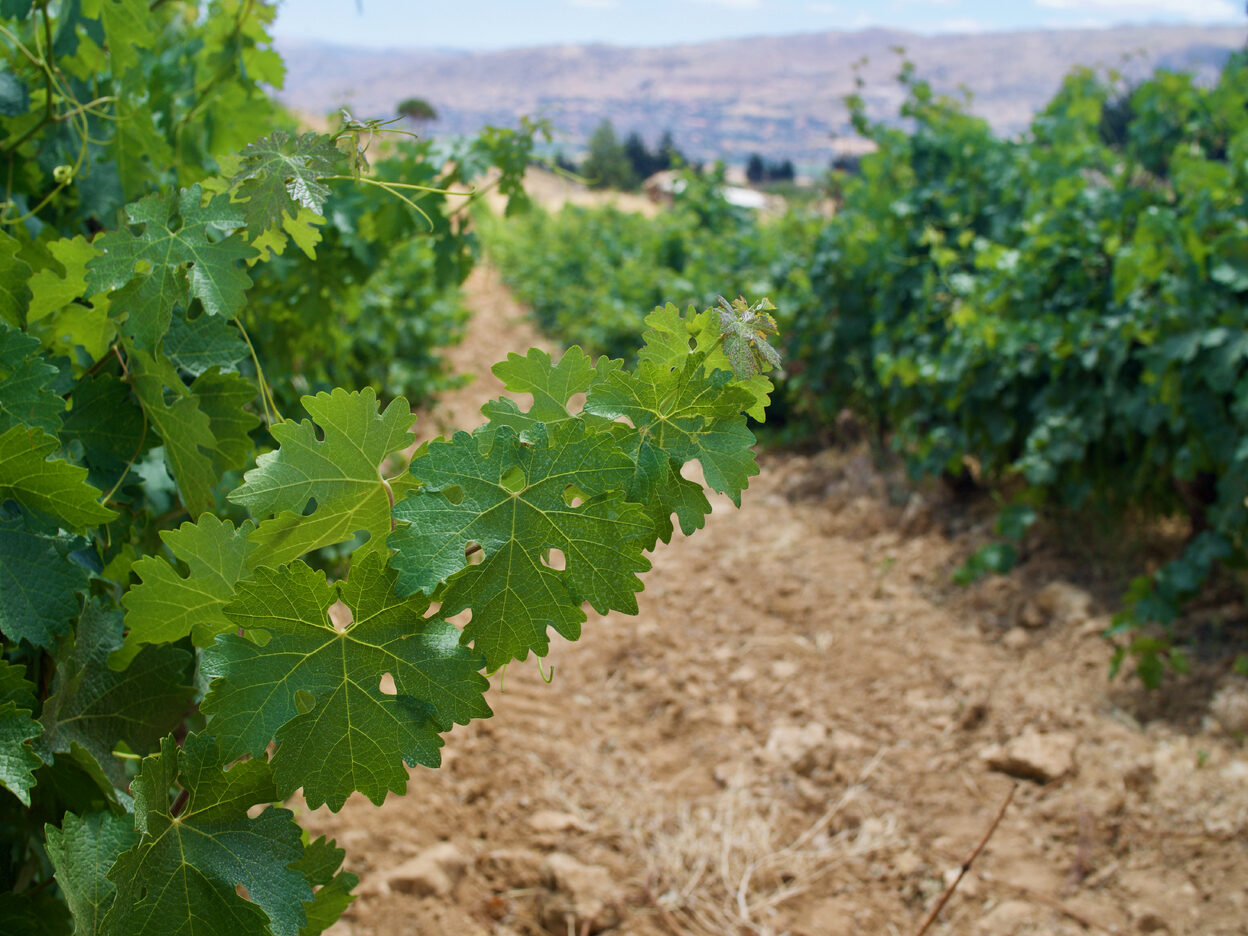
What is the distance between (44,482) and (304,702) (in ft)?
1.02

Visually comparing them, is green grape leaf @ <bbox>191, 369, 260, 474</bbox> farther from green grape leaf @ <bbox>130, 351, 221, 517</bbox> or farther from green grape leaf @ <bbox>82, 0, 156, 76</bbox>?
green grape leaf @ <bbox>82, 0, 156, 76</bbox>

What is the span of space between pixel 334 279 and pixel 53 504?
1.24 m

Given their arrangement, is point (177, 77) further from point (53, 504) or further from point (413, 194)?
point (53, 504)

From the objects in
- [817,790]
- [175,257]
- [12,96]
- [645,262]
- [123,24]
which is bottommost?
[817,790]

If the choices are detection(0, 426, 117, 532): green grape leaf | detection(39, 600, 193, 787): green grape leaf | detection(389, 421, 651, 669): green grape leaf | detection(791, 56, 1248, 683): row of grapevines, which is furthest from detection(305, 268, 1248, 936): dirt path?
detection(389, 421, 651, 669): green grape leaf

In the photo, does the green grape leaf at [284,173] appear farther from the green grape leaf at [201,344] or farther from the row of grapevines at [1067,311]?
the row of grapevines at [1067,311]

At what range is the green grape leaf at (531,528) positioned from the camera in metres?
0.71

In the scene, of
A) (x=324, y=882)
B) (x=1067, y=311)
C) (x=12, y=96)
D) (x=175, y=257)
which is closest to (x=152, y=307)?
(x=175, y=257)

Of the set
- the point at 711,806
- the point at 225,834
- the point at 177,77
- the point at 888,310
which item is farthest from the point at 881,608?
the point at 225,834

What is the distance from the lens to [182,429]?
99 centimetres

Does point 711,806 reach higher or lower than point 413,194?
lower

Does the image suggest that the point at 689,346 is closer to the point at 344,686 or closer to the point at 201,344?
the point at 344,686

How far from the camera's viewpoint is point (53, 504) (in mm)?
825

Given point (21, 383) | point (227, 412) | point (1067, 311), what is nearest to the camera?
point (21, 383)
